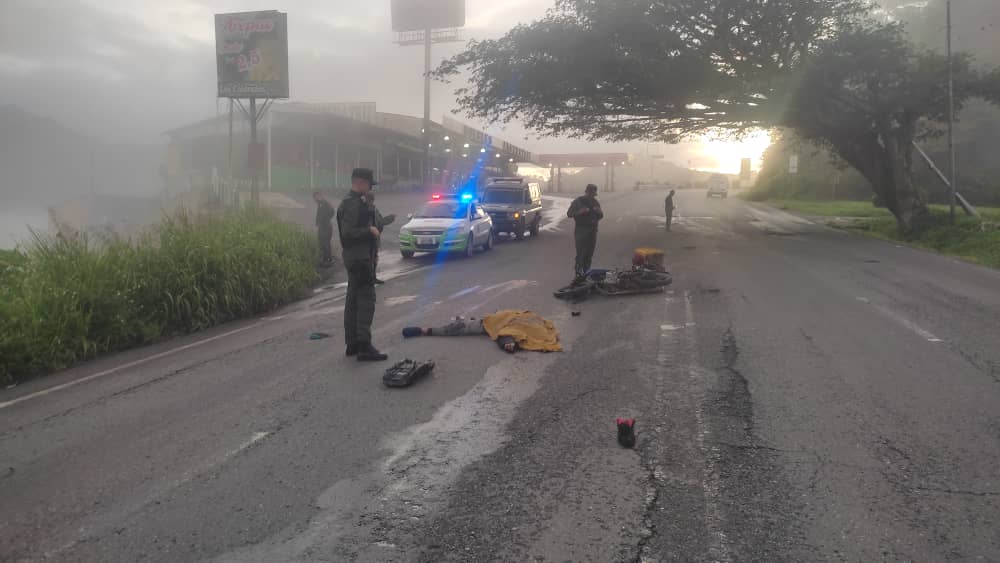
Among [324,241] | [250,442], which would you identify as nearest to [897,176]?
[324,241]

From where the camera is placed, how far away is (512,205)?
24203 millimetres

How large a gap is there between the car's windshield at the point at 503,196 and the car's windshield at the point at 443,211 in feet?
17.8

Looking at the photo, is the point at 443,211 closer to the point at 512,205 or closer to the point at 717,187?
the point at 512,205

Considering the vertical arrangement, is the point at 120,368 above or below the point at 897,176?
below

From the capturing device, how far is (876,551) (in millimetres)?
3328

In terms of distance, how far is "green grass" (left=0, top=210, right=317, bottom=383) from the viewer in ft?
26.0

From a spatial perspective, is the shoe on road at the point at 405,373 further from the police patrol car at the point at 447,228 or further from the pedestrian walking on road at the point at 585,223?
the police patrol car at the point at 447,228

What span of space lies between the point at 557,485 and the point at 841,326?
611 centimetres

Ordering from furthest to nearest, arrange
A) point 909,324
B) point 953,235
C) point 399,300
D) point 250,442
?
1. point 953,235
2. point 399,300
3. point 909,324
4. point 250,442

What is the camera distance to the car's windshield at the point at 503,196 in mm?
24797

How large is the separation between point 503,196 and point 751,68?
9448mm

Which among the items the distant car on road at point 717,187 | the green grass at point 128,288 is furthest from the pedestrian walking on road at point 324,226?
the distant car on road at point 717,187

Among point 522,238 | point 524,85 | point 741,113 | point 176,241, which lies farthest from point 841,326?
point 741,113

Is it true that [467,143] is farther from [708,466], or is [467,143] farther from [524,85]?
[708,466]
